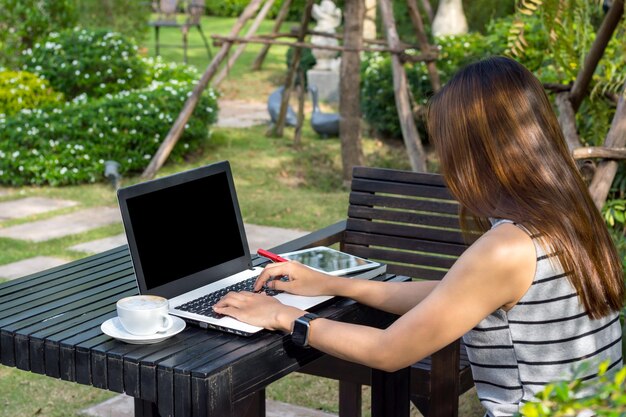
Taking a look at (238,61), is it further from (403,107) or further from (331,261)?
(331,261)

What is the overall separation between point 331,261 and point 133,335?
0.82 metres

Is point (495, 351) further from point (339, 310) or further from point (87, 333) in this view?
point (87, 333)

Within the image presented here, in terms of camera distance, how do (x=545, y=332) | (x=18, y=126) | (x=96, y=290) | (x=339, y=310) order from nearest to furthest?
(x=545, y=332) < (x=339, y=310) < (x=96, y=290) < (x=18, y=126)

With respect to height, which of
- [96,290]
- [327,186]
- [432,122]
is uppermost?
[432,122]

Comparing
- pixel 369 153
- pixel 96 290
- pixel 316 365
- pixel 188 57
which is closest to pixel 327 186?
pixel 369 153

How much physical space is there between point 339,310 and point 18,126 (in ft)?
19.5

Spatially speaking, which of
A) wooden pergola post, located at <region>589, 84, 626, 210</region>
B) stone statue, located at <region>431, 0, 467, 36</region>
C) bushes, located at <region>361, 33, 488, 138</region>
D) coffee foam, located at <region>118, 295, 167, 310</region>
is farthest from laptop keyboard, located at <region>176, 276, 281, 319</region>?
stone statue, located at <region>431, 0, 467, 36</region>

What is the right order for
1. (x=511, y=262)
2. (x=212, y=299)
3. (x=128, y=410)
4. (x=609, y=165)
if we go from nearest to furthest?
(x=511, y=262)
(x=212, y=299)
(x=128, y=410)
(x=609, y=165)

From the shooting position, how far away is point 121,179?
799 cm

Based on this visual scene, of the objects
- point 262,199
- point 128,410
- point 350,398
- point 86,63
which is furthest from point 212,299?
point 86,63

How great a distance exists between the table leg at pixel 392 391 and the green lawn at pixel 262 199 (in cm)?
111

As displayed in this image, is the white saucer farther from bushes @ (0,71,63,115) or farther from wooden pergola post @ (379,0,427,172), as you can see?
bushes @ (0,71,63,115)

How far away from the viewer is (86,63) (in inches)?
369

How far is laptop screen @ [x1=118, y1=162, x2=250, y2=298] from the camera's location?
241 cm
